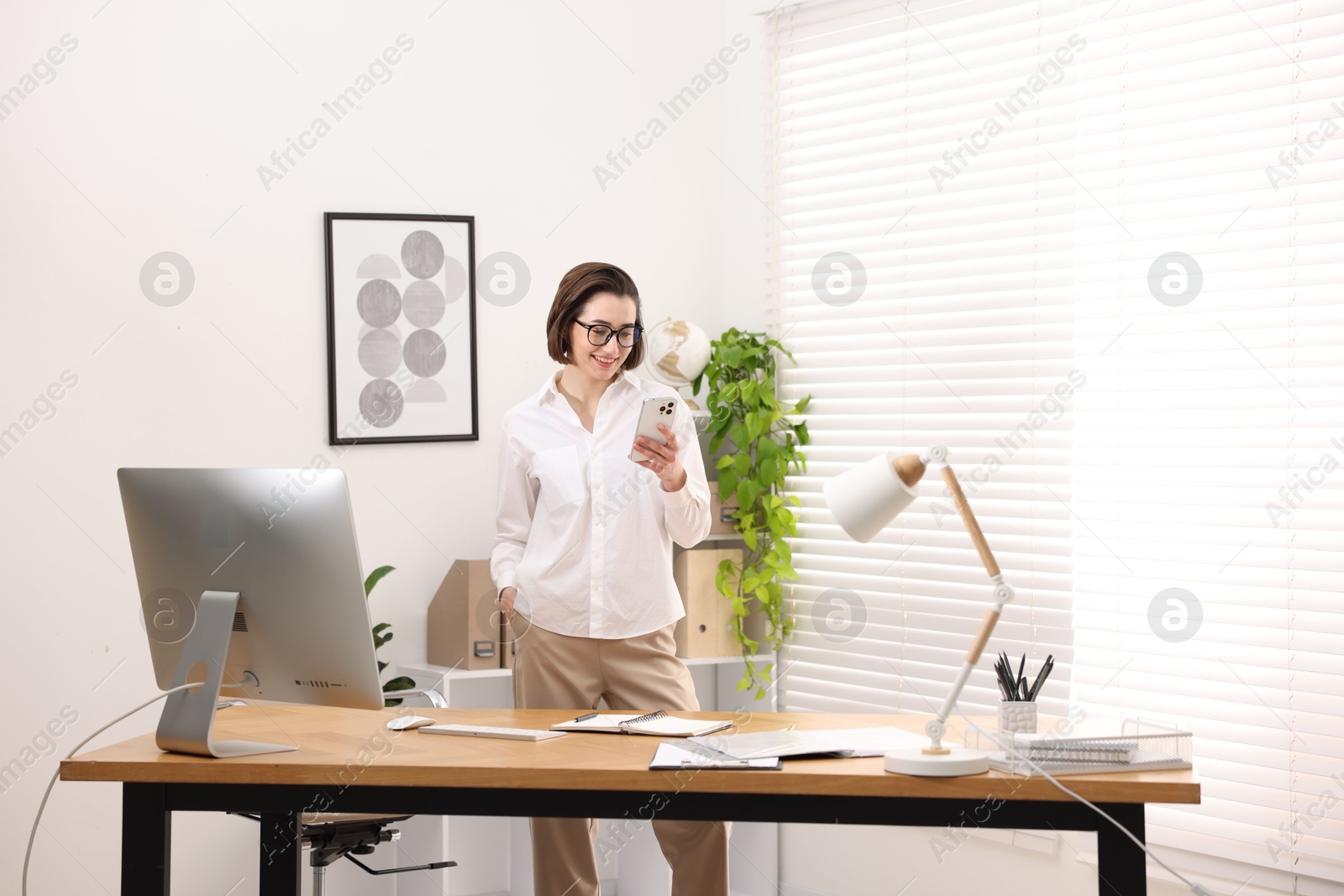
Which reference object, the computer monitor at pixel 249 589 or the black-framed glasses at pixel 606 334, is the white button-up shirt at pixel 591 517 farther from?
the computer monitor at pixel 249 589

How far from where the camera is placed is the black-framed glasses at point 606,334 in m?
2.85

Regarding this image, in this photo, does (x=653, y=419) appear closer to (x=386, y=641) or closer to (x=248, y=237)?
(x=386, y=641)

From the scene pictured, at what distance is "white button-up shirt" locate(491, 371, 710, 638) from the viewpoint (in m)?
2.87

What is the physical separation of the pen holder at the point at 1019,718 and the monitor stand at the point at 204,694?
130 cm

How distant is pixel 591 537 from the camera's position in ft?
9.55

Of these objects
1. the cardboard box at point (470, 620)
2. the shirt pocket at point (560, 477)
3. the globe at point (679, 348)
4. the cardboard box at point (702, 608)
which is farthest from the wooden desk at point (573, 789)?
the globe at point (679, 348)

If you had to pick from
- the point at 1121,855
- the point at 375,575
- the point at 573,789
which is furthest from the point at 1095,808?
the point at 375,575

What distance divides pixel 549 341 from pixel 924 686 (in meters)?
1.73

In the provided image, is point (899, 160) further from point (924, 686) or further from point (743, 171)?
point (924, 686)

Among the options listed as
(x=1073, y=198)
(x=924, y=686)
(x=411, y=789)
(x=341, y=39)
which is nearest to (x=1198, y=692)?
(x=924, y=686)

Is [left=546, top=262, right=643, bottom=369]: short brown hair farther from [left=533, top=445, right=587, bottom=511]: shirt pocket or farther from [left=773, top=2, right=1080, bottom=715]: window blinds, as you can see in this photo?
[left=773, top=2, right=1080, bottom=715]: window blinds

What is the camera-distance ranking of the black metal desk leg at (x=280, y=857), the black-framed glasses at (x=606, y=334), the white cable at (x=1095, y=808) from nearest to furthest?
the white cable at (x=1095, y=808)
the black metal desk leg at (x=280, y=857)
the black-framed glasses at (x=606, y=334)

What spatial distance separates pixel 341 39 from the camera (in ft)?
12.7

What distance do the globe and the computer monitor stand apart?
6.94 ft
